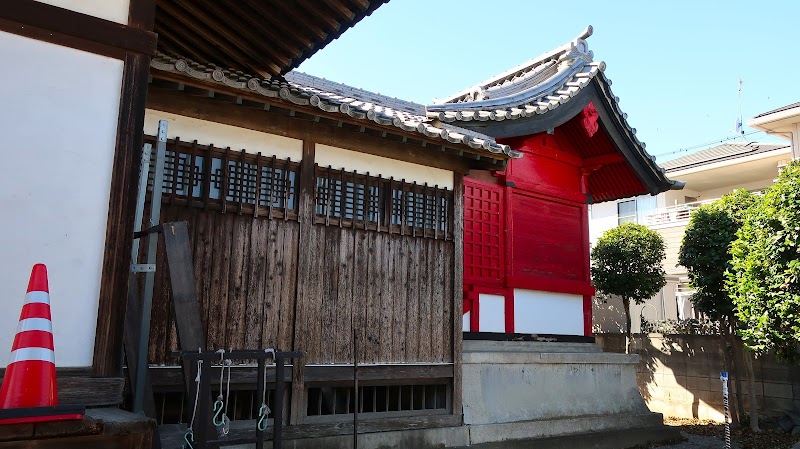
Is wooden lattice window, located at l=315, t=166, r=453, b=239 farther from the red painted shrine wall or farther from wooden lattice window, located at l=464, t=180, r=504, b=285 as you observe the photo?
the red painted shrine wall

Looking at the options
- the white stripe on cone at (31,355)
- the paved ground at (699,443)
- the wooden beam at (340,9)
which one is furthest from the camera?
the paved ground at (699,443)

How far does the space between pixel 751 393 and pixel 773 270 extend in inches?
131

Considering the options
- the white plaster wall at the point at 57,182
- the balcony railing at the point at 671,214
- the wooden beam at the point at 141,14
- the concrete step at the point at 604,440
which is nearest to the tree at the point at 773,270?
the concrete step at the point at 604,440

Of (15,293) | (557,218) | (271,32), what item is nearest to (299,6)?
(271,32)

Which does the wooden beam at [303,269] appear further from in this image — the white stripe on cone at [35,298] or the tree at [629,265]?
the tree at [629,265]

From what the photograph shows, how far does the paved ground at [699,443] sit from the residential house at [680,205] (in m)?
6.88

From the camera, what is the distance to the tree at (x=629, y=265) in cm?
1545

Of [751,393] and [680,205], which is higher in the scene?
[680,205]

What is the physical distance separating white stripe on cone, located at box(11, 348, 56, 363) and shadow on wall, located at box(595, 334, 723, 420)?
13687 millimetres

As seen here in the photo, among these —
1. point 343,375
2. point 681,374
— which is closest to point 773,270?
point 681,374

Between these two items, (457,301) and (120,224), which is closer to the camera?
(120,224)

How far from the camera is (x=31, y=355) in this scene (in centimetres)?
315

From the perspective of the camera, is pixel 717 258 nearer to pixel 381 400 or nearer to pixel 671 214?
pixel 381 400

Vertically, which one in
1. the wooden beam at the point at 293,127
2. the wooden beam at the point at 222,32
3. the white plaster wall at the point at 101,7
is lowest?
the white plaster wall at the point at 101,7
